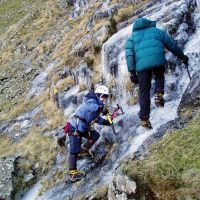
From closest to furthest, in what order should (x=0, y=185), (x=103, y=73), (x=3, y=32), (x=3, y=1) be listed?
1. (x=0, y=185)
2. (x=103, y=73)
3. (x=3, y=32)
4. (x=3, y=1)

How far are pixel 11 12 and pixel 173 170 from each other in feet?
159

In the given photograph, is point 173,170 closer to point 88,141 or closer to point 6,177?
point 88,141

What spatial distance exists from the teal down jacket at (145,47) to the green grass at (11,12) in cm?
3720

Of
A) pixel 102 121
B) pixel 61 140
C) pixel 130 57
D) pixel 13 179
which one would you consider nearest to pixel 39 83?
pixel 61 140

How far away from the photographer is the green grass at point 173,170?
6676mm

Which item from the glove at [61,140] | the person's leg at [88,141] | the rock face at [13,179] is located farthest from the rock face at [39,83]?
the person's leg at [88,141]

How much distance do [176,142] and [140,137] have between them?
3.26m

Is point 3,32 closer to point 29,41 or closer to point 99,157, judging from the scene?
point 29,41

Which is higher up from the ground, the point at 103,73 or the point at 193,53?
the point at 193,53

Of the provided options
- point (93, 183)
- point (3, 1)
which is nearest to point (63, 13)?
point (3, 1)

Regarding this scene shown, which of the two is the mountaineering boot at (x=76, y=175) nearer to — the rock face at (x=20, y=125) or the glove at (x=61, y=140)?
the glove at (x=61, y=140)

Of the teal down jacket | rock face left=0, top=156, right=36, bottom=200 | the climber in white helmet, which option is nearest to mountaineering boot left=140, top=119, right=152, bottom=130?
the climber in white helmet

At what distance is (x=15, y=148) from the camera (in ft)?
62.5

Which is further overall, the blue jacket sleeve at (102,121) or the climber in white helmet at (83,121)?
the blue jacket sleeve at (102,121)
